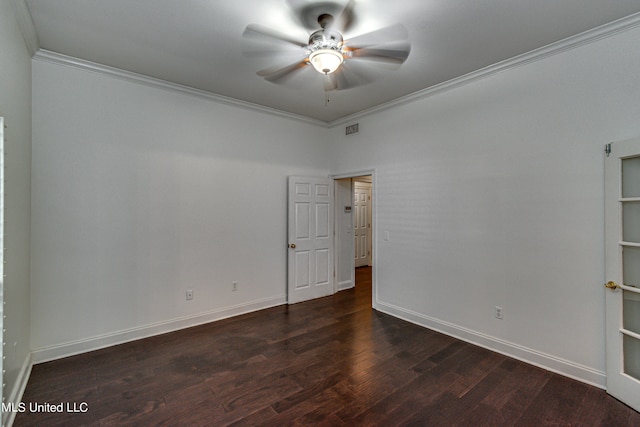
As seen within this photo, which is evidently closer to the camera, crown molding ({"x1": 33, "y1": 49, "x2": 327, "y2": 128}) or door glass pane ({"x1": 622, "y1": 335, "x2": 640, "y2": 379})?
door glass pane ({"x1": 622, "y1": 335, "x2": 640, "y2": 379})

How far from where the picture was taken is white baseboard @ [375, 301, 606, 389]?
2533 millimetres

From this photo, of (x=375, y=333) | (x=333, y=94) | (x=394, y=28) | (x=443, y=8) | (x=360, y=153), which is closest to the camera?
(x=443, y=8)

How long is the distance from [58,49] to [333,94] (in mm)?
2880

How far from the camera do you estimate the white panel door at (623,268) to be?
2246mm

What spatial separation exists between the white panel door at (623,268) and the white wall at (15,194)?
434cm

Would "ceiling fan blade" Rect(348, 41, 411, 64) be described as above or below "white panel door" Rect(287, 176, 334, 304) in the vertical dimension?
above

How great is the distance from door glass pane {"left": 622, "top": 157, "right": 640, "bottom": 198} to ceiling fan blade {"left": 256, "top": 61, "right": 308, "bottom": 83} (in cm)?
273

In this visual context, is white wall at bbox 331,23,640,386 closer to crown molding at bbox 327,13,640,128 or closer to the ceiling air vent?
crown molding at bbox 327,13,640,128

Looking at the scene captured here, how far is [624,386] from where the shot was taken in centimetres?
225

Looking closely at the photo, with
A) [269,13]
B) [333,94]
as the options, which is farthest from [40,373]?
[333,94]

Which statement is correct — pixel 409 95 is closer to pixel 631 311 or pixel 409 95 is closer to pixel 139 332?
pixel 631 311

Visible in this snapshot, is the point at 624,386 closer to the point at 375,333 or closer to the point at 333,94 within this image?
the point at 375,333

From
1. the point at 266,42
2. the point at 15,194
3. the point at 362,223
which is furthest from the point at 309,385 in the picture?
the point at 362,223

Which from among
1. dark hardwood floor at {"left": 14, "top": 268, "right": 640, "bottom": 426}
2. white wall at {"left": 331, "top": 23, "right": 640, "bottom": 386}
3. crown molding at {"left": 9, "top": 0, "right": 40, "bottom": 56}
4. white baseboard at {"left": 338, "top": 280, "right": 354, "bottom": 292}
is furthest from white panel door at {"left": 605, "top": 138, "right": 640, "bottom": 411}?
crown molding at {"left": 9, "top": 0, "right": 40, "bottom": 56}
